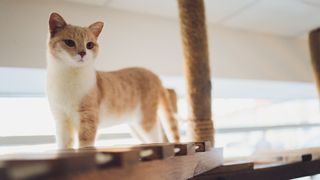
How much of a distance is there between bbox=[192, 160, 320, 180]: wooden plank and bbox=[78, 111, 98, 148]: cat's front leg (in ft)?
1.14

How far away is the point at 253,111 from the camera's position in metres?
3.23

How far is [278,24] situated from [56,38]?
1.72 meters

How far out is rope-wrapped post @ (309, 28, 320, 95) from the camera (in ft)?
7.97

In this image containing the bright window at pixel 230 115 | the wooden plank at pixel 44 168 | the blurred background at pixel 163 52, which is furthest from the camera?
the bright window at pixel 230 115

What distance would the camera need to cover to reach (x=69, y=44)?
1024 millimetres

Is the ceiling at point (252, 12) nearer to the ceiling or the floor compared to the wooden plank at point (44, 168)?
nearer to the ceiling

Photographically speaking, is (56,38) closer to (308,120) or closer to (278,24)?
(278,24)

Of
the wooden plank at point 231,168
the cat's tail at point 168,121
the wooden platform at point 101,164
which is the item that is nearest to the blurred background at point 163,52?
the cat's tail at point 168,121

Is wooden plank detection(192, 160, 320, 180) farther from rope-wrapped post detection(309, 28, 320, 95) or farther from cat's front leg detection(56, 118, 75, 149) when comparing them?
rope-wrapped post detection(309, 28, 320, 95)

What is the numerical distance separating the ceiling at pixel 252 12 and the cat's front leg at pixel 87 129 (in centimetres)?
84

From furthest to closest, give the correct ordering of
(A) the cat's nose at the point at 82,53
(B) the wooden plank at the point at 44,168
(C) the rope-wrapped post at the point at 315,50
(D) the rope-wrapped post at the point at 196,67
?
(C) the rope-wrapped post at the point at 315,50
(D) the rope-wrapped post at the point at 196,67
(A) the cat's nose at the point at 82,53
(B) the wooden plank at the point at 44,168

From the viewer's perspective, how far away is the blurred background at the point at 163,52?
1.56m

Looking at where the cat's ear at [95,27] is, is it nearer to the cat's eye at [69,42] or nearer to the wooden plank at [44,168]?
the cat's eye at [69,42]

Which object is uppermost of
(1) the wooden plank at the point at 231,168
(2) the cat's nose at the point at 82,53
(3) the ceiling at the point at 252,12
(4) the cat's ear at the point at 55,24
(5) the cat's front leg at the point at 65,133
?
(3) the ceiling at the point at 252,12
